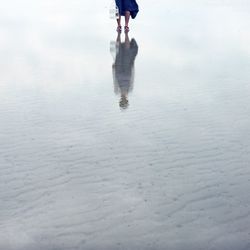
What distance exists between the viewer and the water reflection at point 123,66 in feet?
31.4

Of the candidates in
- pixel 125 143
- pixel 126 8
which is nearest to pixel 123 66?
pixel 125 143

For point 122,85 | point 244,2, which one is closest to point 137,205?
point 122,85

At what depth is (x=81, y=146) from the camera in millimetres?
7035

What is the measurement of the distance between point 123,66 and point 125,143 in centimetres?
457

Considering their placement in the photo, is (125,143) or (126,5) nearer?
(125,143)

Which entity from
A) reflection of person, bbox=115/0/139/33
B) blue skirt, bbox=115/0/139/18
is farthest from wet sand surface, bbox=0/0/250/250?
blue skirt, bbox=115/0/139/18

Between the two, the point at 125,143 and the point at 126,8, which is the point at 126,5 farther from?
the point at 125,143

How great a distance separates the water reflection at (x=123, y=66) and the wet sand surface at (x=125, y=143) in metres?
0.04

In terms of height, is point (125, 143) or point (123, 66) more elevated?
point (123, 66)

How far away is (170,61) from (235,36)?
3550mm

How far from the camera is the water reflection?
9.58 metres

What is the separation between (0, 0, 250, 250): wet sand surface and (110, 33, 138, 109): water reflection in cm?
4

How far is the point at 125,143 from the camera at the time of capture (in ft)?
23.4

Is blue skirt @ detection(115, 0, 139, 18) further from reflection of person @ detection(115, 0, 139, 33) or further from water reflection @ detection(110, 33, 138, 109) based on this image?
water reflection @ detection(110, 33, 138, 109)
